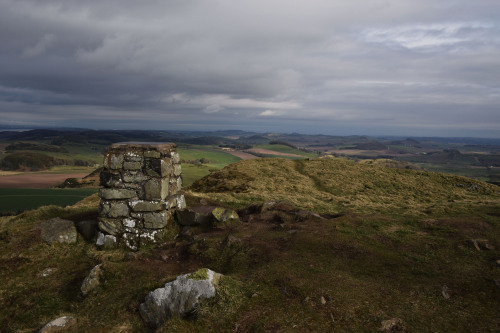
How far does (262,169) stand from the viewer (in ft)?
140

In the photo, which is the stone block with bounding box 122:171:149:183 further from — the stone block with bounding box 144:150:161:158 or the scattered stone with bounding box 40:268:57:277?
the scattered stone with bounding box 40:268:57:277

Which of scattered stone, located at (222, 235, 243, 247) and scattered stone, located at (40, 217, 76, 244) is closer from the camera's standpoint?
scattered stone, located at (222, 235, 243, 247)

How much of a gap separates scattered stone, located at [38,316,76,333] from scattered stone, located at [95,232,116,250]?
7.29m

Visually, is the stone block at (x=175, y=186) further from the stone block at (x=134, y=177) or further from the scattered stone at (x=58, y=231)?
A: the scattered stone at (x=58, y=231)

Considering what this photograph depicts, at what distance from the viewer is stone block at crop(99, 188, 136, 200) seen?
1509 cm

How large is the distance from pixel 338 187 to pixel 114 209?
2953 centimetres

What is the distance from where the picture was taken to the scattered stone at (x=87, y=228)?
1523 cm

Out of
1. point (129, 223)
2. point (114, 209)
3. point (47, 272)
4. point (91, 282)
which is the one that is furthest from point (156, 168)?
point (47, 272)

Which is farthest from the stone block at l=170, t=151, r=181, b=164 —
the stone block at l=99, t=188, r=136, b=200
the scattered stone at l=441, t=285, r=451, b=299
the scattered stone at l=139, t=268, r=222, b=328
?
the scattered stone at l=441, t=285, r=451, b=299

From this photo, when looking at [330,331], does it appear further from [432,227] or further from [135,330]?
[432,227]

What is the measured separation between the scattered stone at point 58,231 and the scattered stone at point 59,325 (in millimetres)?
7831

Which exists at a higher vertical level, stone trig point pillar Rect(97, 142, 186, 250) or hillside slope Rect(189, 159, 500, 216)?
stone trig point pillar Rect(97, 142, 186, 250)

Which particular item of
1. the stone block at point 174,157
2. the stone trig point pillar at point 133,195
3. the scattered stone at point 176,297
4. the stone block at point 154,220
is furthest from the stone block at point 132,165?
the scattered stone at point 176,297

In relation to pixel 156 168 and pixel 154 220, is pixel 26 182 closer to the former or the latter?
pixel 154 220
